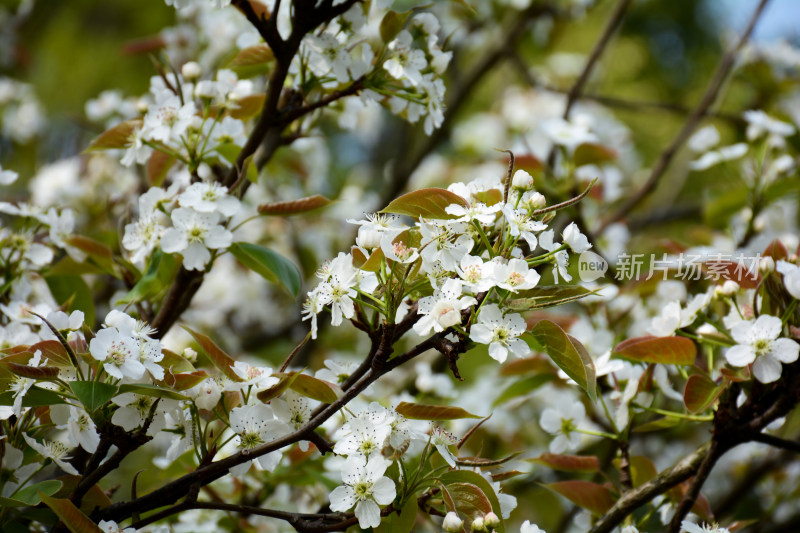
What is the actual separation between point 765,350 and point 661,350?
0.45 ft

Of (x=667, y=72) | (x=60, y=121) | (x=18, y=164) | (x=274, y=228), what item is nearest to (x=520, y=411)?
(x=274, y=228)

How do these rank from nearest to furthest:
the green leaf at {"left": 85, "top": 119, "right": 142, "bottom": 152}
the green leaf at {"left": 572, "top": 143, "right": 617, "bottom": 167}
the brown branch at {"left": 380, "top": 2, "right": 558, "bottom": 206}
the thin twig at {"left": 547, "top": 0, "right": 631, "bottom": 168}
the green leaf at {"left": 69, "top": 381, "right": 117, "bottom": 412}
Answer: the green leaf at {"left": 69, "top": 381, "right": 117, "bottom": 412} < the green leaf at {"left": 85, "top": 119, "right": 142, "bottom": 152} < the green leaf at {"left": 572, "top": 143, "right": 617, "bottom": 167} < the thin twig at {"left": 547, "top": 0, "right": 631, "bottom": 168} < the brown branch at {"left": 380, "top": 2, "right": 558, "bottom": 206}

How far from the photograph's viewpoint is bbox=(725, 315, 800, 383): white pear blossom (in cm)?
104

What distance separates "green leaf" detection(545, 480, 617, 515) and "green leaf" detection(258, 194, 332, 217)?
57 cm

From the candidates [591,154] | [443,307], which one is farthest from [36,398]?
[591,154]

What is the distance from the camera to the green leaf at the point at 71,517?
85 centimetres

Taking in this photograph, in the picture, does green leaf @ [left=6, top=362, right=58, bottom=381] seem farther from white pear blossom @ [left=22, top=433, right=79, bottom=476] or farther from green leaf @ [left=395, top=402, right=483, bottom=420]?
green leaf @ [left=395, top=402, right=483, bottom=420]

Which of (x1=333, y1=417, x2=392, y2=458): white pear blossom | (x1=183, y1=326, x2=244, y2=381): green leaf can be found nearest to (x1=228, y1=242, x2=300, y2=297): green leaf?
(x1=183, y1=326, x2=244, y2=381): green leaf

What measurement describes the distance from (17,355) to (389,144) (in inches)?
155

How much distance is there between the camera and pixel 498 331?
0.87m

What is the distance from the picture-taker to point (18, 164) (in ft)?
10.7

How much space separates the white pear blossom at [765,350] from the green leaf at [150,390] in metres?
0.72

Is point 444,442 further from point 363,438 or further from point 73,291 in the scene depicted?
point 73,291

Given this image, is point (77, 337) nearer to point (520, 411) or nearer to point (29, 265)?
point (29, 265)
